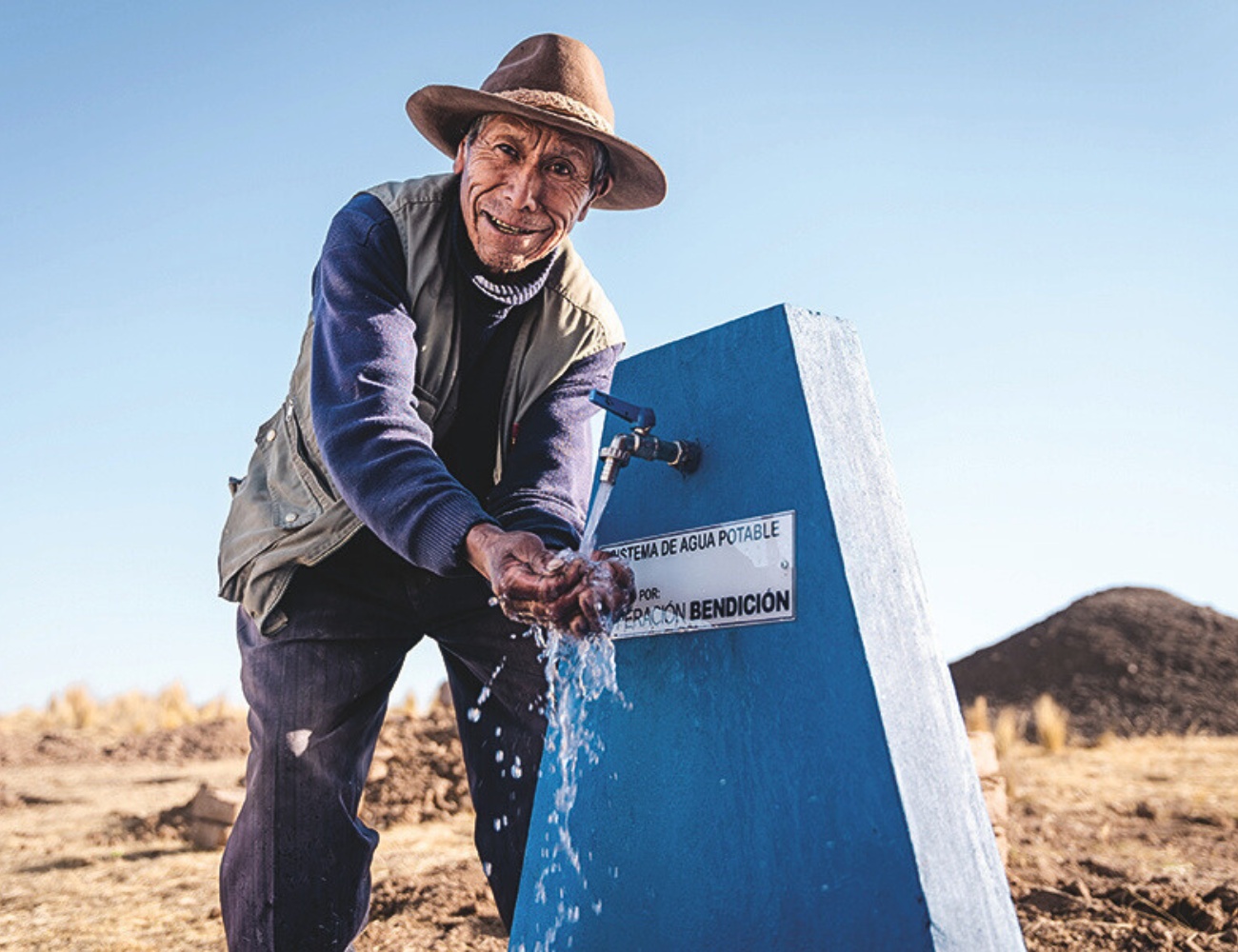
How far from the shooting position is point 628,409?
2.09 meters

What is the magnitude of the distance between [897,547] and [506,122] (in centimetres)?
127

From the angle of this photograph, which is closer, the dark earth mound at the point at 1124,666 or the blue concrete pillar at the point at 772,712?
the blue concrete pillar at the point at 772,712

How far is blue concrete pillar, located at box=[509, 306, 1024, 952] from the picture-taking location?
1713 millimetres

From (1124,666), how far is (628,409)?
15.2 m

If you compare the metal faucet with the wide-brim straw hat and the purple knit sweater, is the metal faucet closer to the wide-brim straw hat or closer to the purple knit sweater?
the purple knit sweater

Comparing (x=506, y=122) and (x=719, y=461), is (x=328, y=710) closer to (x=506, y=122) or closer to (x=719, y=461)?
(x=719, y=461)

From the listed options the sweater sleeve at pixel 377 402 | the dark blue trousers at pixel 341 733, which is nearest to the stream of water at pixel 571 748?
the sweater sleeve at pixel 377 402

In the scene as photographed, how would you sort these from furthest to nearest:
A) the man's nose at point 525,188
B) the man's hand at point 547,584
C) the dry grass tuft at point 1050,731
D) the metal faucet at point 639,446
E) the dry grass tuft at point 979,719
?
the dry grass tuft at point 1050,731
the dry grass tuft at point 979,719
the man's nose at point 525,188
the metal faucet at point 639,446
the man's hand at point 547,584

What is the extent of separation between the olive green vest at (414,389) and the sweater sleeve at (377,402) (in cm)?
7

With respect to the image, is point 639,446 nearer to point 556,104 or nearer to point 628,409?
point 628,409

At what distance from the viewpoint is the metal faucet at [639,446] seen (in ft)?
6.59

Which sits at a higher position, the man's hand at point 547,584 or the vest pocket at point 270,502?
the vest pocket at point 270,502

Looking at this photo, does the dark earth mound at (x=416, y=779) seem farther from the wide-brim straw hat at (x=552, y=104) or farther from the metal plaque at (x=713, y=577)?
the metal plaque at (x=713, y=577)

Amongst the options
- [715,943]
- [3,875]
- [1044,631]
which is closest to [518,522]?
[715,943]
